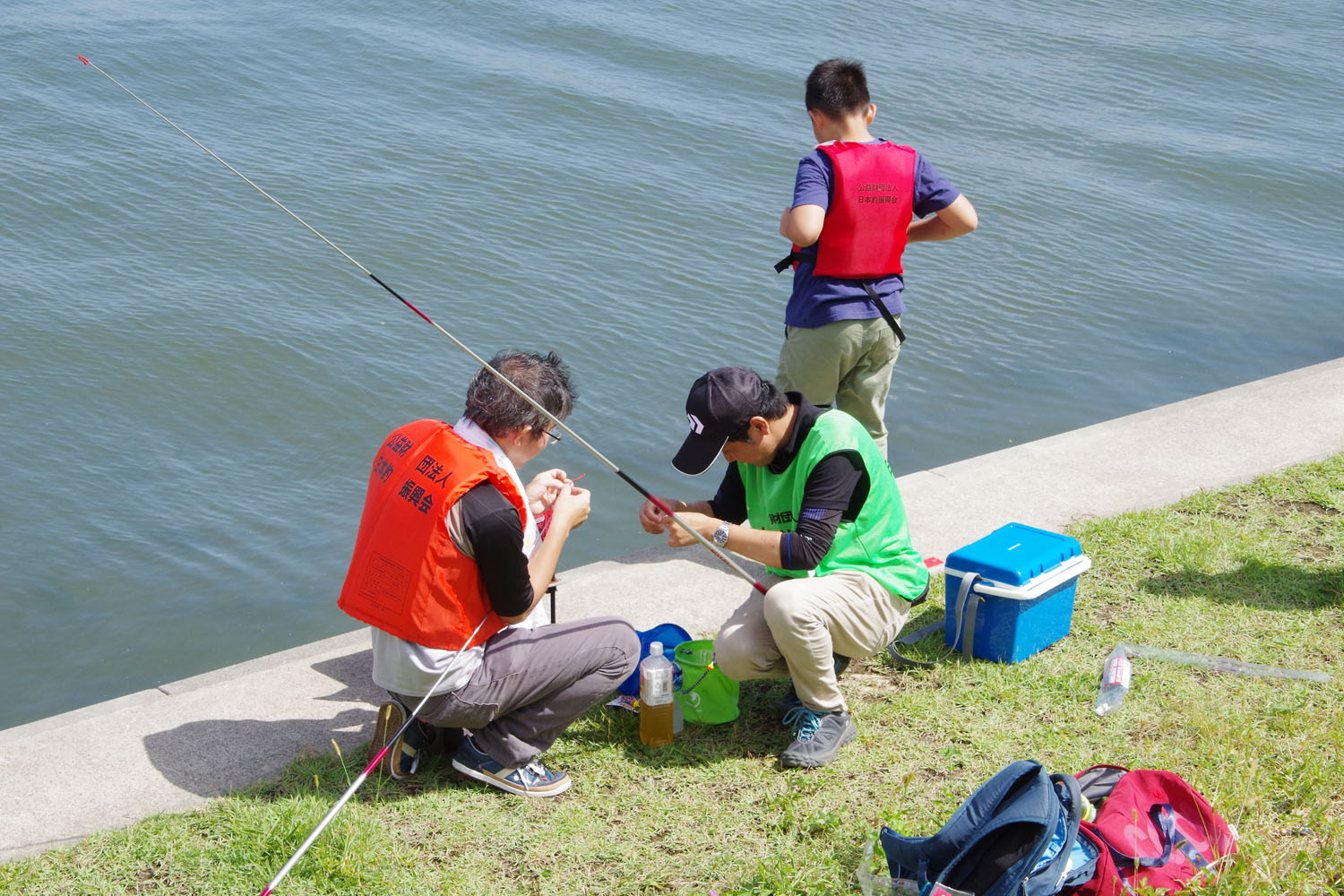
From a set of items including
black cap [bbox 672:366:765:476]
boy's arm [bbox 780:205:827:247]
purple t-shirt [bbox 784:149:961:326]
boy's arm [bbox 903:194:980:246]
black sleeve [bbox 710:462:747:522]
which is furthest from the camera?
boy's arm [bbox 903:194:980:246]

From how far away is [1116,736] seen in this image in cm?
405

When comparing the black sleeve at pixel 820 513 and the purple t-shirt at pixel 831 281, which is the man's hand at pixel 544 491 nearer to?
the black sleeve at pixel 820 513

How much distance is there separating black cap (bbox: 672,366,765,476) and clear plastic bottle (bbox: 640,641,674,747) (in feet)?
2.10

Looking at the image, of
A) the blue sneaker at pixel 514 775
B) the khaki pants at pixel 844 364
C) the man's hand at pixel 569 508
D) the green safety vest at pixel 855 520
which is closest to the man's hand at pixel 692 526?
the green safety vest at pixel 855 520

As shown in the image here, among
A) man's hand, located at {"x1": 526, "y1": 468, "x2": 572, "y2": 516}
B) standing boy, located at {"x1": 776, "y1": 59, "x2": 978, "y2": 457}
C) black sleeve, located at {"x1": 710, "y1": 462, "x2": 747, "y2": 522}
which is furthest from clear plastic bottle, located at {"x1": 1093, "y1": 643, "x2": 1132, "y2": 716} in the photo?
man's hand, located at {"x1": 526, "y1": 468, "x2": 572, "y2": 516}

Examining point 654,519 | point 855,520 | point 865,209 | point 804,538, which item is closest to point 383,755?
point 654,519

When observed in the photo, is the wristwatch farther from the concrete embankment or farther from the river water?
the river water

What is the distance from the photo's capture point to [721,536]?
3.99m

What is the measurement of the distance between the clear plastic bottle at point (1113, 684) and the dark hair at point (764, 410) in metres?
1.50

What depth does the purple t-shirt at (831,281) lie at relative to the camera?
5.12 metres

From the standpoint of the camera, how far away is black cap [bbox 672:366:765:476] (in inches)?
151

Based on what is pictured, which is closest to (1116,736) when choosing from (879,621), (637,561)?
(879,621)

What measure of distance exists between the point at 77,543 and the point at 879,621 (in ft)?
14.1

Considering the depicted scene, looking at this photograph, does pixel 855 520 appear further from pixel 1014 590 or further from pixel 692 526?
pixel 1014 590
